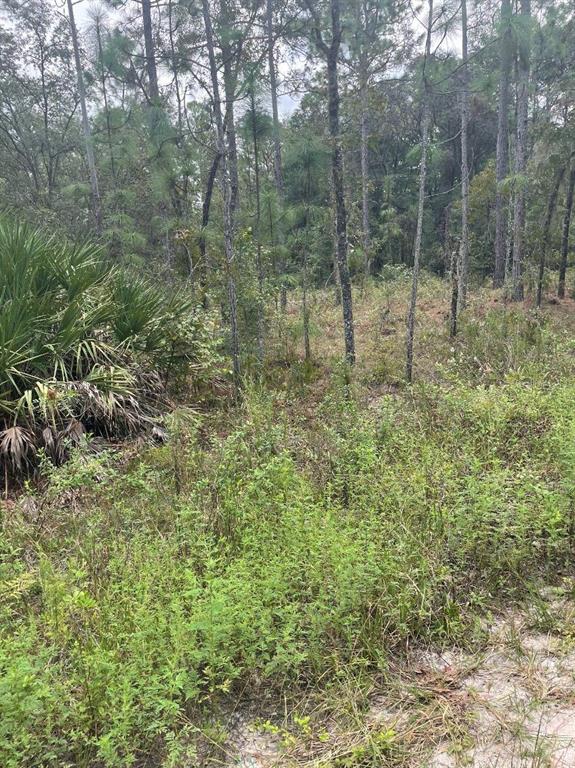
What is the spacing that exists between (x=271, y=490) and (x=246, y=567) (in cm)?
101

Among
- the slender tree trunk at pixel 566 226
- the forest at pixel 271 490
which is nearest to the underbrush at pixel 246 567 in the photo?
the forest at pixel 271 490

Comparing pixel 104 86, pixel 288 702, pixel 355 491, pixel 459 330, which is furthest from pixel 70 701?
pixel 104 86

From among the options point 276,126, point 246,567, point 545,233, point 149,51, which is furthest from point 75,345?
point 545,233

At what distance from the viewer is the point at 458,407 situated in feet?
16.3

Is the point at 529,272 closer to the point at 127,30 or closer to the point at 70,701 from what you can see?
the point at 127,30

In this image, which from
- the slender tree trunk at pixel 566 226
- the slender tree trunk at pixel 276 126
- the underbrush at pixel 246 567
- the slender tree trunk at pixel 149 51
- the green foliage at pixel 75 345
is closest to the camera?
the underbrush at pixel 246 567

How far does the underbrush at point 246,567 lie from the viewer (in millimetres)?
2020

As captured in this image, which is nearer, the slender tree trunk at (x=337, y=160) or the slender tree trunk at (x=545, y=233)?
the slender tree trunk at (x=337, y=160)

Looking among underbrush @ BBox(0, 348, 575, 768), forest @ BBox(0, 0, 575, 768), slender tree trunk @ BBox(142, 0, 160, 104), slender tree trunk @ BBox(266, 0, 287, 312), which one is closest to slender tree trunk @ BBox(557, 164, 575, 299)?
forest @ BBox(0, 0, 575, 768)

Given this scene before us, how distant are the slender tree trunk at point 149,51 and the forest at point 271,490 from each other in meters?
0.06

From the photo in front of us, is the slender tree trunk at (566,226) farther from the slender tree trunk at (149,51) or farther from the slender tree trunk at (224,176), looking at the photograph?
the slender tree trunk at (149,51)

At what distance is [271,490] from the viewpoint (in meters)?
3.72

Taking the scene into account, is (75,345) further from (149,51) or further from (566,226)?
(566,226)

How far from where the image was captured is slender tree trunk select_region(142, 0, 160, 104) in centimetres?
1010
